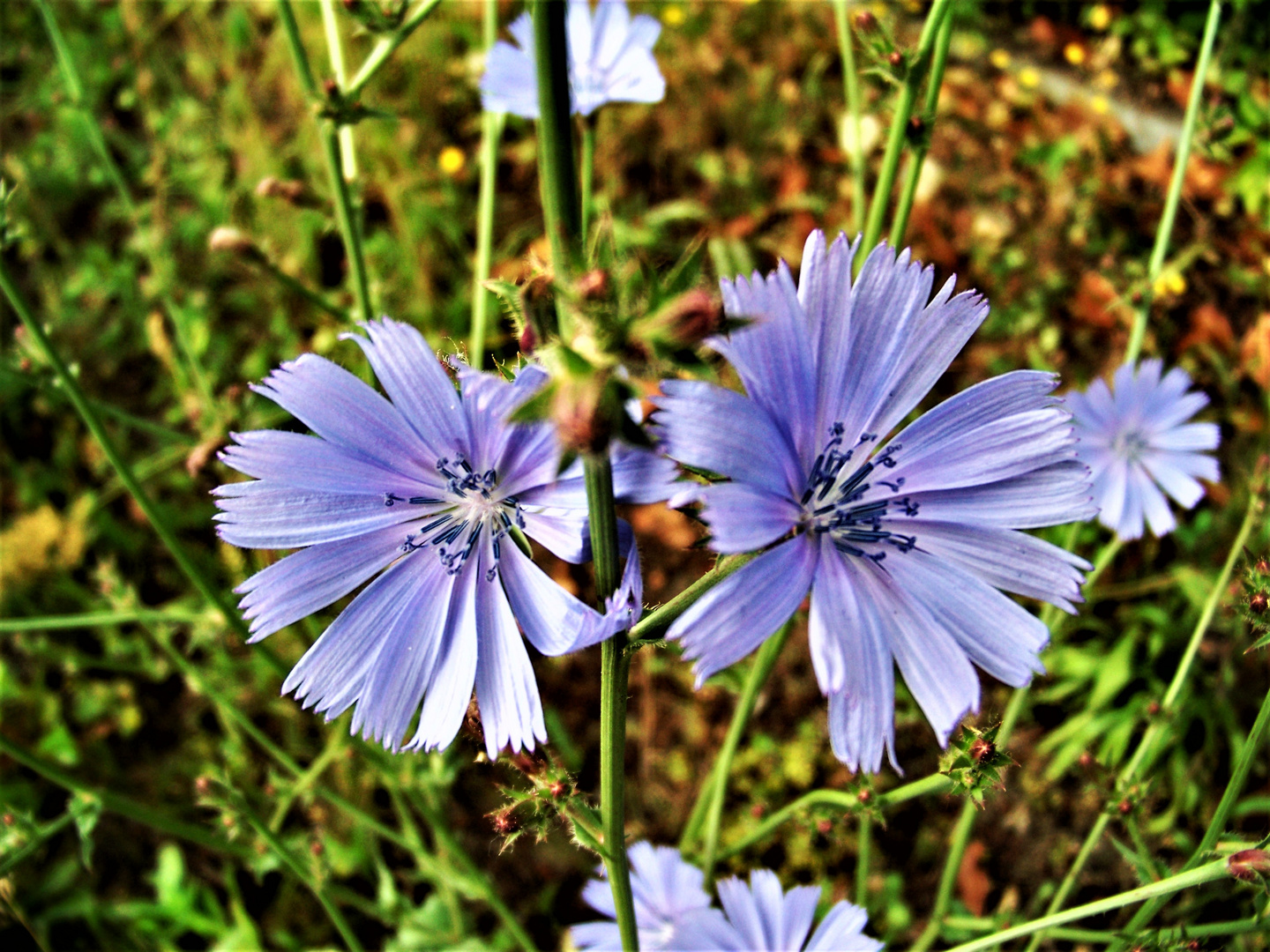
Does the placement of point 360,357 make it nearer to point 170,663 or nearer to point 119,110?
point 170,663

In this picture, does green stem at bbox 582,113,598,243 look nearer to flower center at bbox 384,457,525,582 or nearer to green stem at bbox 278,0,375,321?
green stem at bbox 278,0,375,321

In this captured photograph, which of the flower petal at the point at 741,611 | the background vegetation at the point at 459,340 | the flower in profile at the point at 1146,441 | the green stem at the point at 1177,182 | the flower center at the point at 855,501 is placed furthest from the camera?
the background vegetation at the point at 459,340

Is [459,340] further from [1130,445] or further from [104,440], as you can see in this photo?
[1130,445]

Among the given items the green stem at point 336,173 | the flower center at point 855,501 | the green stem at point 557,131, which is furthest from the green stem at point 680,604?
the green stem at point 336,173

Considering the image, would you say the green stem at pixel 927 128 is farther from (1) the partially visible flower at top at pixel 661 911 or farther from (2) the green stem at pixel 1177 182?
(1) the partially visible flower at top at pixel 661 911

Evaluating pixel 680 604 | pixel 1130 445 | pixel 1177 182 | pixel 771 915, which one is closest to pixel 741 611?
pixel 680 604

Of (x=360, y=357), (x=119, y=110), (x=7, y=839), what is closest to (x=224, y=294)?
(x=119, y=110)
